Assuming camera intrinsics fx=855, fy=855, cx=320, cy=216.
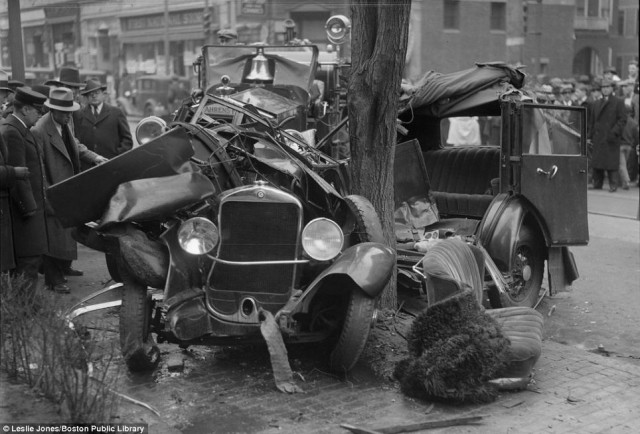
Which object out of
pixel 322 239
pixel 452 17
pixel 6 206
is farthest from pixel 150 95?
pixel 322 239

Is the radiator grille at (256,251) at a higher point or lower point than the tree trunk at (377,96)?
lower

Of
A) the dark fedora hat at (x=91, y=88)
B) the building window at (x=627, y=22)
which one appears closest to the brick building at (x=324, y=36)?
the building window at (x=627, y=22)

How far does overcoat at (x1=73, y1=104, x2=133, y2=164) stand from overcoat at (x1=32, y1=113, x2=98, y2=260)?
196 cm

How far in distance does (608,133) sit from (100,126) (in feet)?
32.7

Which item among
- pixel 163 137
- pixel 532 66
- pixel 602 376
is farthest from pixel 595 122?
pixel 532 66

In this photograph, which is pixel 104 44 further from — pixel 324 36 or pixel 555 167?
pixel 555 167

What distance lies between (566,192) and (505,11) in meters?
31.7

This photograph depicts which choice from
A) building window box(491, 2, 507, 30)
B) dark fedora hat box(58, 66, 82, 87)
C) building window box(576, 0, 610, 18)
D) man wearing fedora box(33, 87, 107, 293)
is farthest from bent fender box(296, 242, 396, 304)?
building window box(576, 0, 610, 18)

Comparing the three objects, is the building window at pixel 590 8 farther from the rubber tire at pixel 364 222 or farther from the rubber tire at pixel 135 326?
the rubber tire at pixel 135 326

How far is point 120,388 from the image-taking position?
17.8 ft

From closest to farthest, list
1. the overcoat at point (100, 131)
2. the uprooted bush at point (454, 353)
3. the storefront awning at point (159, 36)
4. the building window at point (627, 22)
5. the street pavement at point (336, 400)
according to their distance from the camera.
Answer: the street pavement at point (336, 400)
the uprooted bush at point (454, 353)
the overcoat at point (100, 131)
the storefront awning at point (159, 36)
the building window at point (627, 22)

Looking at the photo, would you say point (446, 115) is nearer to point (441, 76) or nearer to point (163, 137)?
point (441, 76)

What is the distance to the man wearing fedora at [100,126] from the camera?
10266 millimetres

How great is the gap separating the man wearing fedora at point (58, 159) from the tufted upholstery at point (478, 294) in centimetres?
363
